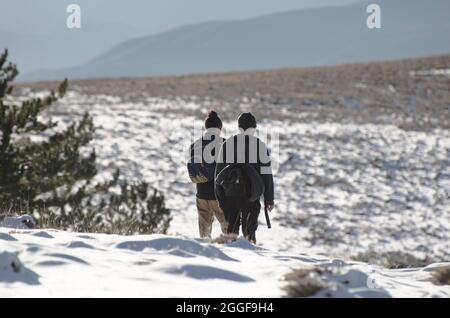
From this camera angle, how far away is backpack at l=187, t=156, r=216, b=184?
27.8 feet

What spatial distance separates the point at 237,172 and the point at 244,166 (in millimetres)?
106

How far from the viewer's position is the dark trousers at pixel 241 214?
8.07 m

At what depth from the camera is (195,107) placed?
39.7 metres

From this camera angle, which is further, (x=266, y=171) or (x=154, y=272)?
(x=266, y=171)

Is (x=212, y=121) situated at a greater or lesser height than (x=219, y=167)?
greater

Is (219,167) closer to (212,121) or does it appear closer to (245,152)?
(245,152)

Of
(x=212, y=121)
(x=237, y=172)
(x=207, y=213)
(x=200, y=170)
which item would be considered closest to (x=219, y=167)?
(x=237, y=172)

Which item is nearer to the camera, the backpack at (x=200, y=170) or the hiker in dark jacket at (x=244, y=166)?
the hiker in dark jacket at (x=244, y=166)

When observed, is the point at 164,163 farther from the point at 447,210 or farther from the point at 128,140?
the point at 447,210

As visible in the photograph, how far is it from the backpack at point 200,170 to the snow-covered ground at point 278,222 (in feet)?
3.19

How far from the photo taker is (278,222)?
1858 centimetres

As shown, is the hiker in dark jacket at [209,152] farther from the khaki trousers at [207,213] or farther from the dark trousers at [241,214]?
the dark trousers at [241,214]

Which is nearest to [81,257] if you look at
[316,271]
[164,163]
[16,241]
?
[16,241]

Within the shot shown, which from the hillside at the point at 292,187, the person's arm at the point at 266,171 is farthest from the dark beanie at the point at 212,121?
the hillside at the point at 292,187
